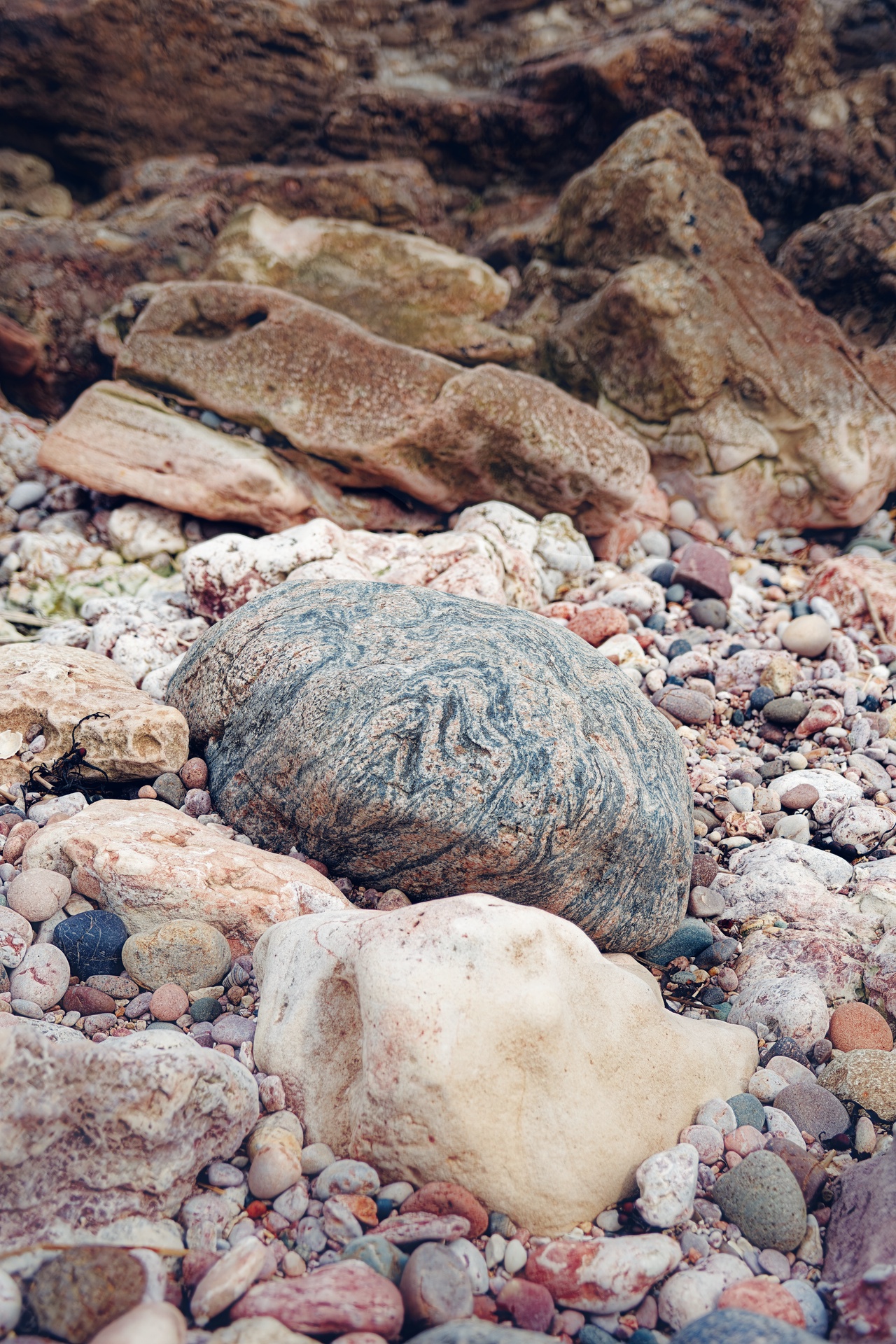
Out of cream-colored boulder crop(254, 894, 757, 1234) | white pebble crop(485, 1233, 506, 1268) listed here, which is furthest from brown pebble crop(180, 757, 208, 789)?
white pebble crop(485, 1233, 506, 1268)

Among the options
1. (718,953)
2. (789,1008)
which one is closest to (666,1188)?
(789,1008)

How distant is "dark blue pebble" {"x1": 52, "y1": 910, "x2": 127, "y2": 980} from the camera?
2.42 meters

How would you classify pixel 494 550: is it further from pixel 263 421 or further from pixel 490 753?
pixel 490 753

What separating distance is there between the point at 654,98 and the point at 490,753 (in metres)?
8.40

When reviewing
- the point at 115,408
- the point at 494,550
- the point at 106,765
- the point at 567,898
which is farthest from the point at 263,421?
the point at 567,898

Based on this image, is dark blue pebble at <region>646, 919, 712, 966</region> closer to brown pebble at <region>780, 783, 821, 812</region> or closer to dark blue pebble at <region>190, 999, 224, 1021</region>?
brown pebble at <region>780, 783, 821, 812</region>

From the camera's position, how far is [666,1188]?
1957 millimetres

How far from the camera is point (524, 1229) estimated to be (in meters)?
1.90

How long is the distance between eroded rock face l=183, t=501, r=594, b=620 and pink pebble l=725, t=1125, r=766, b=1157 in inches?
107

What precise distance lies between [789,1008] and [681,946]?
47cm

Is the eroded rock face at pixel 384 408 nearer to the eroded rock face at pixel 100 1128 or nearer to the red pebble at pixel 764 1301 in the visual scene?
the eroded rock face at pixel 100 1128

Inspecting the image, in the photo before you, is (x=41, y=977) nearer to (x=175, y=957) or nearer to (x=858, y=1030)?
(x=175, y=957)

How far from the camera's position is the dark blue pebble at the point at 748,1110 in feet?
7.34

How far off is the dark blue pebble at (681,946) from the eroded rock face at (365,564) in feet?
6.62
